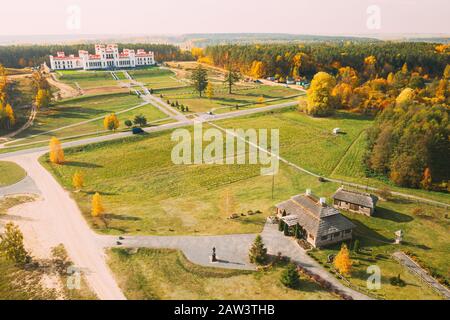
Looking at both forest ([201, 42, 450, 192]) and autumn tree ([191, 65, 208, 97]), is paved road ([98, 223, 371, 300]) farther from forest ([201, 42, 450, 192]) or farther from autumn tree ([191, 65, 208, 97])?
autumn tree ([191, 65, 208, 97])

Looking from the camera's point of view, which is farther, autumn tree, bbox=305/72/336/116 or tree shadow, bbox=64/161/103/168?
autumn tree, bbox=305/72/336/116

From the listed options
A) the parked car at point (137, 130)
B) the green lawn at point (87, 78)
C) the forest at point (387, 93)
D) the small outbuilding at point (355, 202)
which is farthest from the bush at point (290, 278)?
the green lawn at point (87, 78)

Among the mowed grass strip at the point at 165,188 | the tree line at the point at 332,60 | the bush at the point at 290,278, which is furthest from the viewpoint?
the tree line at the point at 332,60

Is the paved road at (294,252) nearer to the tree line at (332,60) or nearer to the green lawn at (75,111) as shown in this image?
the green lawn at (75,111)

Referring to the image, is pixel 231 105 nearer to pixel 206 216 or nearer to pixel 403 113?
pixel 403 113

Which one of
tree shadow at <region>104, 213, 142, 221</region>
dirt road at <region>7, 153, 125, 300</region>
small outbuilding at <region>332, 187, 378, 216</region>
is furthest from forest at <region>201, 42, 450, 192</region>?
dirt road at <region>7, 153, 125, 300</region>
